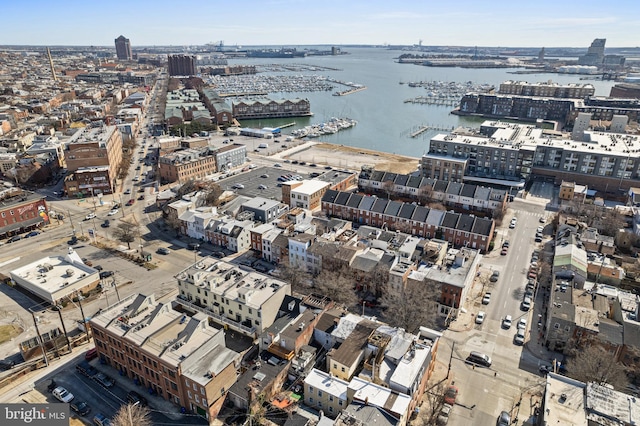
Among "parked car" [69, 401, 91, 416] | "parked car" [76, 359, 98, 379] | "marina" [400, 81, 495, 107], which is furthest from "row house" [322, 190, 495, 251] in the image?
"marina" [400, 81, 495, 107]

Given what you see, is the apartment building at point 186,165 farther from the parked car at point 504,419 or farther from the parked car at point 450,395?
the parked car at point 504,419

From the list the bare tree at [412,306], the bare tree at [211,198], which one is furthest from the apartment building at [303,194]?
the bare tree at [412,306]

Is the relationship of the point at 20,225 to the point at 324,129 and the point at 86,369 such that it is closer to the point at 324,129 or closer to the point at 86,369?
the point at 86,369

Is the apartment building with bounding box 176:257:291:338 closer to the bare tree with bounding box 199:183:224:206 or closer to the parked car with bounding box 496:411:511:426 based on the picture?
the parked car with bounding box 496:411:511:426

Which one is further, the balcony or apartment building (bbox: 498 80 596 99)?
apartment building (bbox: 498 80 596 99)

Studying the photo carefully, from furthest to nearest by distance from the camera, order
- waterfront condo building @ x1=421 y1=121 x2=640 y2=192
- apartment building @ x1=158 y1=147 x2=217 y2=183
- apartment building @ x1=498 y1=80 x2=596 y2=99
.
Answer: apartment building @ x1=498 y1=80 x2=596 y2=99
apartment building @ x1=158 y1=147 x2=217 y2=183
waterfront condo building @ x1=421 y1=121 x2=640 y2=192

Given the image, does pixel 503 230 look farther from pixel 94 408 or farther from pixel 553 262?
pixel 94 408
